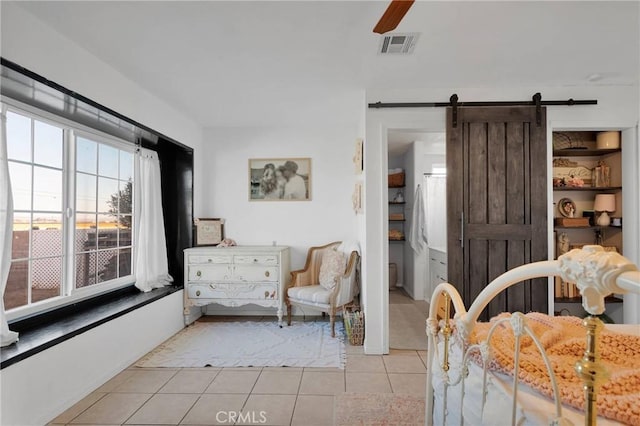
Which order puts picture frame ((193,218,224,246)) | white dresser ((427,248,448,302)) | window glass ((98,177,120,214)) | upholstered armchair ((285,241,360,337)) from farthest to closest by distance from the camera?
1. white dresser ((427,248,448,302))
2. picture frame ((193,218,224,246))
3. upholstered armchair ((285,241,360,337))
4. window glass ((98,177,120,214))

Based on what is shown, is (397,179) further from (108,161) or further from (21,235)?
(21,235)

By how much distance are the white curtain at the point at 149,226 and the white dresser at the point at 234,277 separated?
0.32 metres

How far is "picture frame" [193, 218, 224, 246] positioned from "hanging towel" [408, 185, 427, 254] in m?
2.83

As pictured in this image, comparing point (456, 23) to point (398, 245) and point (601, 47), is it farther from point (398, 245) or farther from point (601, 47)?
point (398, 245)

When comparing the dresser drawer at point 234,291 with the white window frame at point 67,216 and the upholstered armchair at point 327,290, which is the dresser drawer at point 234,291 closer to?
the upholstered armchair at point 327,290

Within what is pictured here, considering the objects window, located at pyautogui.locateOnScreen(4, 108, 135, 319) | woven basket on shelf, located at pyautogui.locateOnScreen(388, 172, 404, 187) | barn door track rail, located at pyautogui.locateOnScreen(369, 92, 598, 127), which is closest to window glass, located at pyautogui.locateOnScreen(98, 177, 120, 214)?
window, located at pyautogui.locateOnScreen(4, 108, 135, 319)

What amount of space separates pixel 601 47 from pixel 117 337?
4231 mm

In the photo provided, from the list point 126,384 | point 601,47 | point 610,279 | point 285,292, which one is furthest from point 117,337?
point 601,47

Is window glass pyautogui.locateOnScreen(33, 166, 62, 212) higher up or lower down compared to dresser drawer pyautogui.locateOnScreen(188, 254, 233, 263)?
higher up

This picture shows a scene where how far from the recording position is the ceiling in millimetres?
1761

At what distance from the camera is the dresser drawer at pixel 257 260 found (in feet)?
11.6

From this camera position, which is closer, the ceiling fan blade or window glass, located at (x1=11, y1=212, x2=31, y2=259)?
the ceiling fan blade

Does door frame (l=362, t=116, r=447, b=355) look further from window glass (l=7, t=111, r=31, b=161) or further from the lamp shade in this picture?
window glass (l=7, t=111, r=31, b=161)

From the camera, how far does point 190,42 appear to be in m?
2.09
